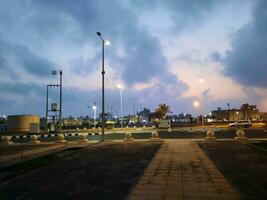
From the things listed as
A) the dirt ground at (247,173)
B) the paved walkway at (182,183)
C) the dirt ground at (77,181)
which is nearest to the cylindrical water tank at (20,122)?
the dirt ground at (77,181)

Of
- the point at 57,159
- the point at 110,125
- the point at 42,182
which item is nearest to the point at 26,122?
the point at 110,125

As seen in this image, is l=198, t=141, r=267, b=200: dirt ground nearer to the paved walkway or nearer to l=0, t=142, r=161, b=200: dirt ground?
the paved walkway

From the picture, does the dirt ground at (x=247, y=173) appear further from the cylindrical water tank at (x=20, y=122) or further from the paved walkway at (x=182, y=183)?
the cylindrical water tank at (x=20, y=122)

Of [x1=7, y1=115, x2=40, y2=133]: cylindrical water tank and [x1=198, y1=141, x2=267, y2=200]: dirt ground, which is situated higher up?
[x1=7, y1=115, x2=40, y2=133]: cylindrical water tank

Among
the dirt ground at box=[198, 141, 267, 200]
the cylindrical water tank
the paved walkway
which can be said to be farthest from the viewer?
the cylindrical water tank

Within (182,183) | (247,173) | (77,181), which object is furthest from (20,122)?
(182,183)

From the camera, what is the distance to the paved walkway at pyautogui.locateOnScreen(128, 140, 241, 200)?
9.32 meters

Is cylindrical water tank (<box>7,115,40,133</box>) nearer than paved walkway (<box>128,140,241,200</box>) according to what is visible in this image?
No

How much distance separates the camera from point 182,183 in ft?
36.1

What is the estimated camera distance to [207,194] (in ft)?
30.9

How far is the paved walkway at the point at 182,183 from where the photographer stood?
9.32 m

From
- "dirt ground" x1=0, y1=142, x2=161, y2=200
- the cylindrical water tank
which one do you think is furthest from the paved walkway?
the cylindrical water tank

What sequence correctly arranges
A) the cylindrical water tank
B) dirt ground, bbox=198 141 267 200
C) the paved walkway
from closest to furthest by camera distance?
the paved walkway < dirt ground, bbox=198 141 267 200 < the cylindrical water tank

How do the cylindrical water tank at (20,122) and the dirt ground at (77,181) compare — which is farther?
the cylindrical water tank at (20,122)
